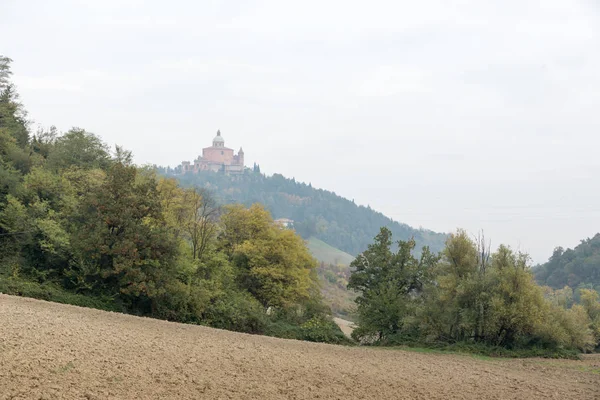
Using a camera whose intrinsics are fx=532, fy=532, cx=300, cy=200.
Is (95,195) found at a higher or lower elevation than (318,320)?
higher

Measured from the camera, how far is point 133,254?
1212 inches

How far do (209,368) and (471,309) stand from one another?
17980mm

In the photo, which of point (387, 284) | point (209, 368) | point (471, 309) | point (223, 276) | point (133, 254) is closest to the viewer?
point (209, 368)

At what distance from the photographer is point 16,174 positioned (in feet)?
133

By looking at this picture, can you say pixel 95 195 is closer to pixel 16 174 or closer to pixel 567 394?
pixel 16 174

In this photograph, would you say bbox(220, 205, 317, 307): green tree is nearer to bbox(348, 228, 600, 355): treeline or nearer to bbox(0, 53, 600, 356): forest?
bbox(0, 53, 600, 356): forest

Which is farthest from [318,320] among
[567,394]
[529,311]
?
[567,394]

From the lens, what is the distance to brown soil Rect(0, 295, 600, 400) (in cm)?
1373

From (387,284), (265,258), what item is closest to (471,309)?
(387,284)

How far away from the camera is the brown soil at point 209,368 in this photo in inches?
540

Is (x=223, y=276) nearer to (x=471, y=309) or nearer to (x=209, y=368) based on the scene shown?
(x=471, y=309)

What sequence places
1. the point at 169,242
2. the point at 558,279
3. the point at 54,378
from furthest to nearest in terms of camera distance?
the point at 558,279
the point at 169,242
the point at 54,378

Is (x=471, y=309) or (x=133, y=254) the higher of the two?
(x=133, y=254)

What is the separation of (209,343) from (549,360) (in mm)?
17242
